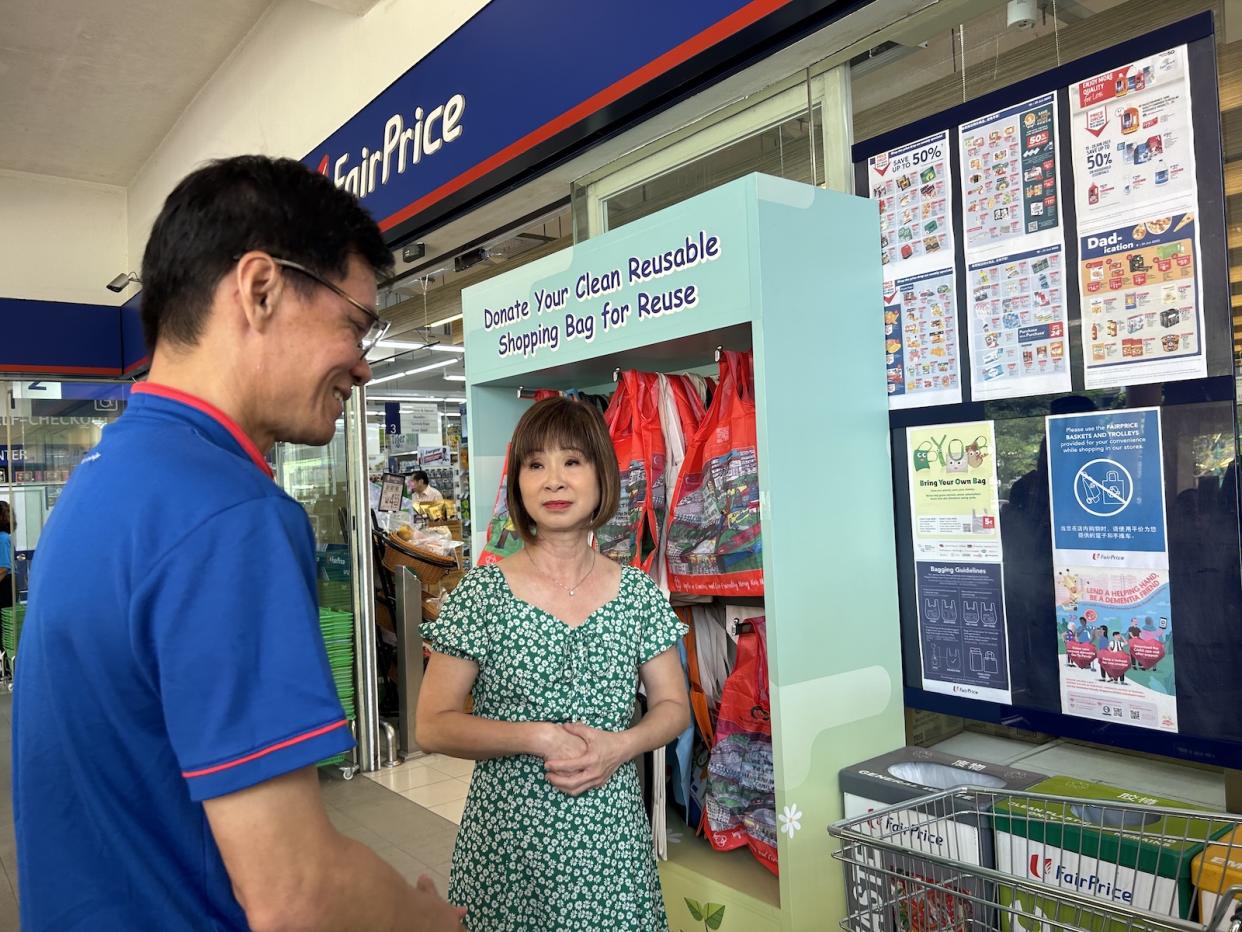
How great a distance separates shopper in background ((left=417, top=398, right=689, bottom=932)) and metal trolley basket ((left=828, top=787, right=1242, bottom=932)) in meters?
0.51

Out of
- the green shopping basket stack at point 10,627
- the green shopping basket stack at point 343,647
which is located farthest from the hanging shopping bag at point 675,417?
the green shopping basket stack at point 10,627

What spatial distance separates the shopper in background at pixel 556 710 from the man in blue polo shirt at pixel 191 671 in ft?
2.82

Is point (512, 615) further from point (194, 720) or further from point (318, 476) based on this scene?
point (318, 476)

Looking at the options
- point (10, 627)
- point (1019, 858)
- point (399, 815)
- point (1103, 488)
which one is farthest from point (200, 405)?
point (10, 627)

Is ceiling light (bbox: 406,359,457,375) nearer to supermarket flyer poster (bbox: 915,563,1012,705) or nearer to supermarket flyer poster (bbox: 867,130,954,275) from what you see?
supermarket flyer poster (bbox: 867,130,954,275)

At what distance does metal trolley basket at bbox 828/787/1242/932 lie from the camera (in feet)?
4.55

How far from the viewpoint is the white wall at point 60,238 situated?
7.41 meters

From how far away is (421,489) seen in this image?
9.00 meters

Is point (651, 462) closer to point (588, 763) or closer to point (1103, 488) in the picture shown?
point (588, 763)

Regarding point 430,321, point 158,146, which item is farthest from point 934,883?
point 158,146

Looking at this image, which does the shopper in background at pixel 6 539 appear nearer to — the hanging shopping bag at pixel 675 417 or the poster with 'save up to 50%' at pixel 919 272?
the hanging shopping bag at pixel 675 417

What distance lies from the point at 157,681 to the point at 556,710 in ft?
3.58

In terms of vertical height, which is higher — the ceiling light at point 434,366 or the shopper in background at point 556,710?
the ceiling light at point 434,366

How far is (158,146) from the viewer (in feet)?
22.7
